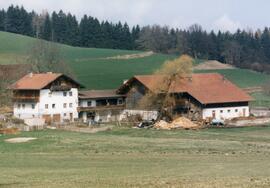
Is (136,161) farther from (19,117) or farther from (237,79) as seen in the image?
(237,79)

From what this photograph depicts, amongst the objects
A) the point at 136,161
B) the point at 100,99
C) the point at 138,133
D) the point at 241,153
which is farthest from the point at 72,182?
the point at 100,99

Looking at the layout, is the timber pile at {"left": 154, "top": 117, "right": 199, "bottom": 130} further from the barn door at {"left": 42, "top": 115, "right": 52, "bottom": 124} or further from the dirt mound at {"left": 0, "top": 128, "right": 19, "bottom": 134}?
the dirt mound at {"left": 0, "top": 128, "right": 19, "bottom": 134}

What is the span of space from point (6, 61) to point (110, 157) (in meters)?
107

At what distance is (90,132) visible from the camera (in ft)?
225

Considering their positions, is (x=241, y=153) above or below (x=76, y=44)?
below

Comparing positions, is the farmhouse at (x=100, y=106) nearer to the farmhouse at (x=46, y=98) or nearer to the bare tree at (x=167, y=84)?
the farmhouse at (x=46, y=98)

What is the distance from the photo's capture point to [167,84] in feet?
269

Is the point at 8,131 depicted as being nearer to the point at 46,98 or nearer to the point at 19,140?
the point at 19,140

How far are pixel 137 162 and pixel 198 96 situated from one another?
4903 centimetres

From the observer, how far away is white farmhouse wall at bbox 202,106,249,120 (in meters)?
84.9

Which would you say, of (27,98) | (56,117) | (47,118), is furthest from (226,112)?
(27,98)

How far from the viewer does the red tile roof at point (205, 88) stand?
84312 mm

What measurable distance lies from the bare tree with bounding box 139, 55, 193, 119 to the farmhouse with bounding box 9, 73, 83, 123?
38.2 feet

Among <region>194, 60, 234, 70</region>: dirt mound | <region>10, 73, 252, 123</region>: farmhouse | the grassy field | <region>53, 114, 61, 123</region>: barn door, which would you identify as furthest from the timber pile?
<region>194, 60, 234, 70</region>: dirt mound
